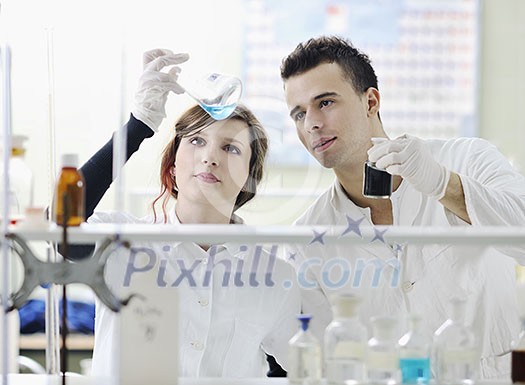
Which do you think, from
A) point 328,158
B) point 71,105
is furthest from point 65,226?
point 71,105

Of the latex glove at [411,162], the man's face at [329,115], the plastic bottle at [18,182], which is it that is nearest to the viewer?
the plastic bottle at [18,182]

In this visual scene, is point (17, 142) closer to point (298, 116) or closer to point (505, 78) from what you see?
point (298, 116)

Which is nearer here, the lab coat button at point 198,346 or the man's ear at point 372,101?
the lab coat button at point 198,346

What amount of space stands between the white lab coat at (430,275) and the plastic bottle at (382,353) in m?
0.53

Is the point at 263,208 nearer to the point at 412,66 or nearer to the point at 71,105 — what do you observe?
the point at 71,105

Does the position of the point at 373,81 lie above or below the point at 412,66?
below

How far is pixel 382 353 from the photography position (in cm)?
138

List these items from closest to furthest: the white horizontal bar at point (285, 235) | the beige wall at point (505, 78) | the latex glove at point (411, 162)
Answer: the white horizontal bar at point (285, 235) < the latex glove at point (411, 162) < the beige wall at point (505, 78)

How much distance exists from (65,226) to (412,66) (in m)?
3.28

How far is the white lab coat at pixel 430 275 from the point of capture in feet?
6.40

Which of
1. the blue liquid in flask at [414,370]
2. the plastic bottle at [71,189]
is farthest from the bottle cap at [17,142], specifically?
the blue liquid in flask at [414,370]

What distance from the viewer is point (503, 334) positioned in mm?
1988

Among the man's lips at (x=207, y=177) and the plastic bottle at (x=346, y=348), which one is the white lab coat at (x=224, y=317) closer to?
the man's lips at (x=207, y=177)

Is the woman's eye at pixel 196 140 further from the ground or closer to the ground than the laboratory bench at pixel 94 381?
further from the ground
